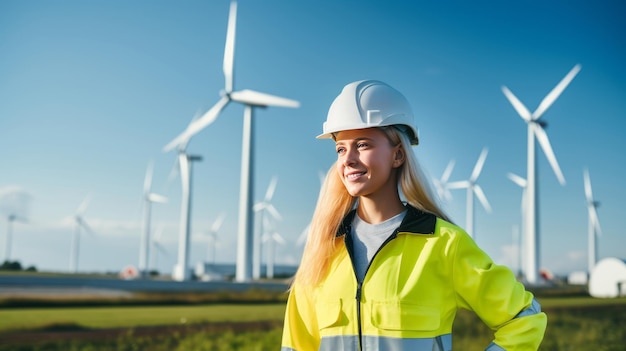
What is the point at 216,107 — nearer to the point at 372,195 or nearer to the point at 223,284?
the point at 223,284

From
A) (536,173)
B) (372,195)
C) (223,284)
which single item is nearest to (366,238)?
(372,195)

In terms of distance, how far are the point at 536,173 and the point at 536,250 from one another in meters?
6.47

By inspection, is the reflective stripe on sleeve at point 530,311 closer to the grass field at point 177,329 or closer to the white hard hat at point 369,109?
the white hard hat at point 369,109

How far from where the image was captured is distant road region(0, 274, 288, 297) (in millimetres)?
23422

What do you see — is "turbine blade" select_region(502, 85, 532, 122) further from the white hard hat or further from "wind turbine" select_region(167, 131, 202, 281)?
the white hard hat

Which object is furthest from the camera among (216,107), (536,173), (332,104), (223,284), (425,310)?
(536,173)

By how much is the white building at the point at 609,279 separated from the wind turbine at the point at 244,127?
34245 millimetres

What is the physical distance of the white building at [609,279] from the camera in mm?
58188

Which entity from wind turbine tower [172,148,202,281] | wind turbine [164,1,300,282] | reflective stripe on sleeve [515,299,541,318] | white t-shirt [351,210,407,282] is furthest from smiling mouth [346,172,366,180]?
wind turbine tower [172,148,202,281]

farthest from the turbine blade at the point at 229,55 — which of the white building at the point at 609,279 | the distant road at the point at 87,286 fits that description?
the white building at the point at 609,279

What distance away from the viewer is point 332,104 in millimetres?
4172

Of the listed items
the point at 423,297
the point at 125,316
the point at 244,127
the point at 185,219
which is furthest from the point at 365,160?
the point at 185,219

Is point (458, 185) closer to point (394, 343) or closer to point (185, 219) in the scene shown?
point (185, 219)

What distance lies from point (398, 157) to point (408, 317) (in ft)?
3.23
